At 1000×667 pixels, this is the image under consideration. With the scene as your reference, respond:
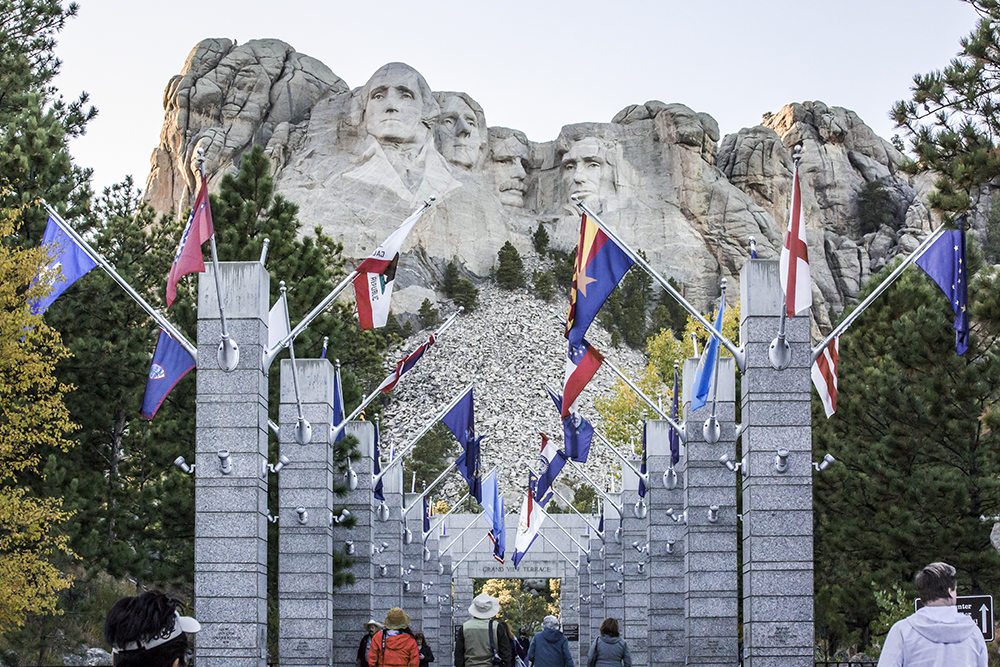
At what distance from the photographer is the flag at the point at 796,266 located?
13.8m

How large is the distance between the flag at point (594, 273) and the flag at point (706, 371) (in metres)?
2.08

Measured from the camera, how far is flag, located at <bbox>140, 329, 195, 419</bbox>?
15.8 meters

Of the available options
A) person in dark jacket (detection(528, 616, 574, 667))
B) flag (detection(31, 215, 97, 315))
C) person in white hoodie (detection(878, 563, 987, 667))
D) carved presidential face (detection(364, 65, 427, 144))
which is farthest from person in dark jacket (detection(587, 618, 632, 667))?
carved presidential face (detection(364, 65, 427, 144))

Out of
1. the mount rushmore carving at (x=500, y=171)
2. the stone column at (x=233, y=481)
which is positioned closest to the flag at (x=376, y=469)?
the stone column at (x=233, y=481)

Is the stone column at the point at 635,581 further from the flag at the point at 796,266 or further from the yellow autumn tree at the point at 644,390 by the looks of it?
the yellow autumn tree at the point at 644,390

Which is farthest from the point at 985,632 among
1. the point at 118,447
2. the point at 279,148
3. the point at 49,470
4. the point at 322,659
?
the point at 279,148

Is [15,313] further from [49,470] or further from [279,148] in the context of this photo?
[279,148]

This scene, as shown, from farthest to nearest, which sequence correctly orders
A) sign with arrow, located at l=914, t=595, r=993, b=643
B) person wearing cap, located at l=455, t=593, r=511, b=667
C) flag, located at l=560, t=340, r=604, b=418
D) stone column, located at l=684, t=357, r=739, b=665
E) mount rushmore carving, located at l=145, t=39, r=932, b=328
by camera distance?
mount rushmore carving, located at l=145, t=39, r=932, b=328 → stone column, located at l=684, t=357, r=739, b=665 → flag, located at l=560, t=340, r=604, b=418 → person wearing cap, located at l=455, t=593, r=511, b=667 → sign with arrow, located at l=914, t=595, r=993, b=643

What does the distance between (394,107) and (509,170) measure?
1466 centimetres

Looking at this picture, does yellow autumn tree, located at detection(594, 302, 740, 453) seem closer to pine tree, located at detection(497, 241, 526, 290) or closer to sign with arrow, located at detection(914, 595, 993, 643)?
sign with arrow, located at detection(914, 595, 993, 643)

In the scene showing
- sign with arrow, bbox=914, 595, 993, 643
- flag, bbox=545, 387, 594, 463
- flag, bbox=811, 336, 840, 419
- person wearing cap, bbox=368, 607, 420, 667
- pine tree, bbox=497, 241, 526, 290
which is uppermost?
pine tree, bbox=497, 241, 526, 290

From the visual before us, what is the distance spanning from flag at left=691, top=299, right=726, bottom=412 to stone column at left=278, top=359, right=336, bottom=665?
569cm

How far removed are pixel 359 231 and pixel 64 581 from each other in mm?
81067

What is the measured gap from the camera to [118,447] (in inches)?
955
